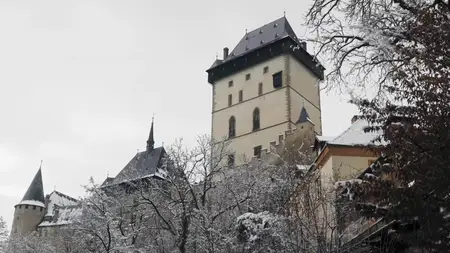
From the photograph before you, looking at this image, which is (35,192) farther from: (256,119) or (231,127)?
(256,119)

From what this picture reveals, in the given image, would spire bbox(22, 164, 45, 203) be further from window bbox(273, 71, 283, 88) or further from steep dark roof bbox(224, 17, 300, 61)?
window bbox(273, 71, 283, 88)

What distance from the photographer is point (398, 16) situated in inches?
373

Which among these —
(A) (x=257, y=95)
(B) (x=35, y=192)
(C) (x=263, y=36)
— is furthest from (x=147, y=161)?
(B) (x=35, y=192)

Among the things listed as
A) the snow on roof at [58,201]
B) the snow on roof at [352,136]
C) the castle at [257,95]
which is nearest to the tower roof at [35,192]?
the snow on roof at [58,201]

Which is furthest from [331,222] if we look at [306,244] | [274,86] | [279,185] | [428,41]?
[274,86]

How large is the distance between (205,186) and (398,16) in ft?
42.7

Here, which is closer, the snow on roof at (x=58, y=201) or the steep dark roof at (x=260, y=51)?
the steep dark roof at (x=260, y=51)

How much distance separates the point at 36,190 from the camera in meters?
71.9

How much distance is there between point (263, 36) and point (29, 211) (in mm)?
35800

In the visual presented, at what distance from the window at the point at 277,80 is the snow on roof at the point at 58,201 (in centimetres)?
3096

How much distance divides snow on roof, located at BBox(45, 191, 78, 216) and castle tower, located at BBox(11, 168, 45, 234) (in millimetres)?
953

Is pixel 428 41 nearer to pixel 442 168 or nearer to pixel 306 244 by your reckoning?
pixel 442 168

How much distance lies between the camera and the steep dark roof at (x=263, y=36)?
59.4 m

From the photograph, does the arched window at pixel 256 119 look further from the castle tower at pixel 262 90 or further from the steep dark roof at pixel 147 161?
the steep dark roof at pixel 147 161
